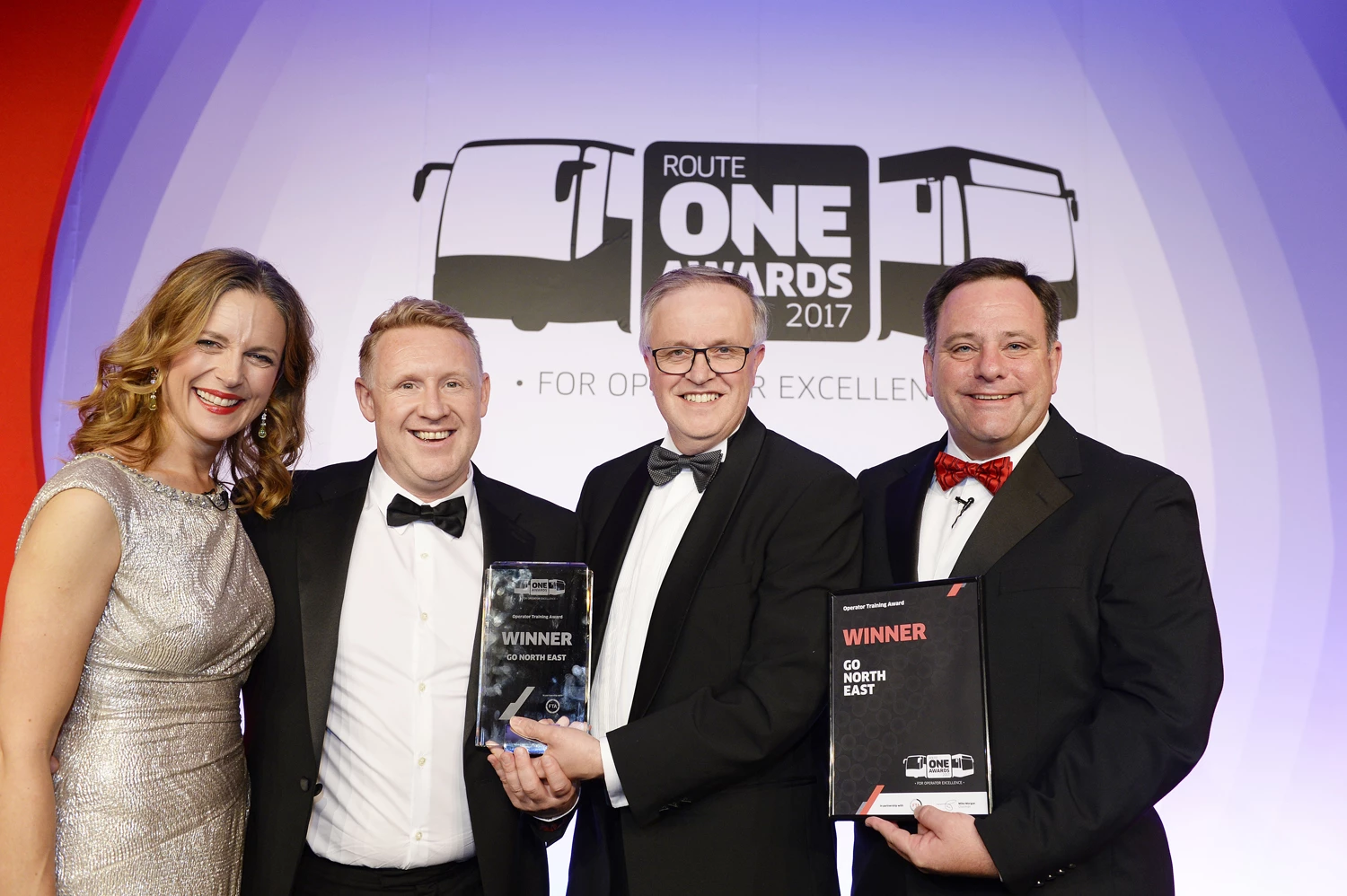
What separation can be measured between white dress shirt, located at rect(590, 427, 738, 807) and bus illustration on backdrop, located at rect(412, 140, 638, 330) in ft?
7.16

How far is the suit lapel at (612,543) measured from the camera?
295 cm

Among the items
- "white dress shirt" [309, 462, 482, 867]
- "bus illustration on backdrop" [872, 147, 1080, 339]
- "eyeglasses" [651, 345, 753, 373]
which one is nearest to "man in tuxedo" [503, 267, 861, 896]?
"eyeglasses" [651, 345, 753, 373]

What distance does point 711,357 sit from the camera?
2990mm

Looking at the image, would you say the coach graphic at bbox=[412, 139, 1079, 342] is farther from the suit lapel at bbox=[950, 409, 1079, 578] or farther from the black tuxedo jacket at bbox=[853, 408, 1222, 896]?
the black tuxedo jacket at bbox=[853, 408, 1222, 896]

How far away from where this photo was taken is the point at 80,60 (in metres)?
5.09

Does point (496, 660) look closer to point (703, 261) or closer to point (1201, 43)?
point (703, 261)

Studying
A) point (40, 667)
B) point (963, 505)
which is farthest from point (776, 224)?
point (40, 667)

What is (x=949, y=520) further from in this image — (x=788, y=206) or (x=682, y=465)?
(x=788, y=206)

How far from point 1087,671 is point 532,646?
1.30 metres

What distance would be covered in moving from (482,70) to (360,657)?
3.36 metres

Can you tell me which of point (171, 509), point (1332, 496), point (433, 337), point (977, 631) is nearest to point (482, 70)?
point (433, 337)

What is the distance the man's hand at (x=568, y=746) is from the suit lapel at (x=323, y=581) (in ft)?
1.73

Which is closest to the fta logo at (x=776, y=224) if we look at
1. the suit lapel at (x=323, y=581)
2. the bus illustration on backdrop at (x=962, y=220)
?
the bus illustration on backdrop at (x=962, y=220)

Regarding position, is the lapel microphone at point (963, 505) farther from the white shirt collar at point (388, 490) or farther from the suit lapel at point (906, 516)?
the white shirt collar at point (388, 490)
